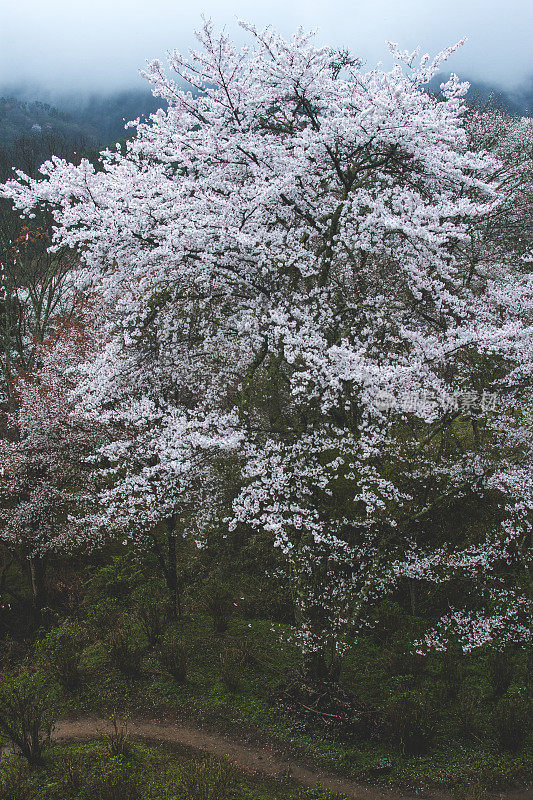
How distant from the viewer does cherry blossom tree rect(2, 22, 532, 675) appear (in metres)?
6.11

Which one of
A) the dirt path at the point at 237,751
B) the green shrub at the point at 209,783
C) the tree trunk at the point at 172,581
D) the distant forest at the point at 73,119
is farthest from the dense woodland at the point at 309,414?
the distant forest at the point at 73,119

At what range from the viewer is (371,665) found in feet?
26.0

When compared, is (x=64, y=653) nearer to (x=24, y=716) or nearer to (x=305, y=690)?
(x=24, y=716)

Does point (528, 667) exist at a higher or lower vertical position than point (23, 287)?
lower

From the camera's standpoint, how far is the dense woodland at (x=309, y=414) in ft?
19.3

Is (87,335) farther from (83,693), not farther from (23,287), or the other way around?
(83,693)

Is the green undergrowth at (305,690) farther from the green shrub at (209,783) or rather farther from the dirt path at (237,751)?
the green shrub at (209,783)

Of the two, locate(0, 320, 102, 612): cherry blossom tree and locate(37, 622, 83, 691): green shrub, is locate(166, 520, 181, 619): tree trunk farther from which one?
locate(0, 320, 102, 612): cherry blossom tree

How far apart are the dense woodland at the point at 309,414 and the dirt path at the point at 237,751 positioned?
185 millimetres

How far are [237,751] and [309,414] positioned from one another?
4566mm

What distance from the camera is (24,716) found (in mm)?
5734

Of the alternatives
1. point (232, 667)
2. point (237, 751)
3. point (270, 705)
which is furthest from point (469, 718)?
point (232, 667)

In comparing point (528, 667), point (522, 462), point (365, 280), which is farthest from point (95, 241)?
point (528, 667)

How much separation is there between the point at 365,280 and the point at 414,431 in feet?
8.92
